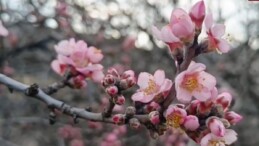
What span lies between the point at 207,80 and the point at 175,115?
0.12 meters

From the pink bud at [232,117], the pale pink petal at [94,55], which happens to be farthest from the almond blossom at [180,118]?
the pale pink petal at [94,55]

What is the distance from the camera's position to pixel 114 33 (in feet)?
18.6

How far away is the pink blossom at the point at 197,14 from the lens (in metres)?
1.40

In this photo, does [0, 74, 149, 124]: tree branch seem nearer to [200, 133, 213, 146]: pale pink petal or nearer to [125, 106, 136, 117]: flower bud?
[125, 106, 136, 117]: flower bud

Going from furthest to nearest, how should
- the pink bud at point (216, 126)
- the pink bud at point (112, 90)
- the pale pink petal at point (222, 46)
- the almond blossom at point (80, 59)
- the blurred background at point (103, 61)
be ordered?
1. the blurred background at point (103, 61)
2. the almond blossom at point (80, 59)
3. the pink bud at point (112, 90)
4. the pale pink petal at point (222, 46)
5. the pink bud at point (216, 126)

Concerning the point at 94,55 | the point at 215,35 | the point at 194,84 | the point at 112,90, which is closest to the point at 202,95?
the point at 194,84

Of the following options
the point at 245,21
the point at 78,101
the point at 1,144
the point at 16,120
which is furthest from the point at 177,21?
the point at 245,21

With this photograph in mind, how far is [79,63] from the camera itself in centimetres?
198

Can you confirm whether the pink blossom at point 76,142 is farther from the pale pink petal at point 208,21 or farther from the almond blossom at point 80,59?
the pale pink petal at point 208,21

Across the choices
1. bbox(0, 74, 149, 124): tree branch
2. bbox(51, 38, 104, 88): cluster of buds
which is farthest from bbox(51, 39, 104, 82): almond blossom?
bbox(0, 74, 149, 124): tree branch

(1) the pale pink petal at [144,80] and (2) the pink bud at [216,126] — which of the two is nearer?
(2) the pink bud at [216,126]

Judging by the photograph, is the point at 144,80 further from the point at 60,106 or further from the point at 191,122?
the point at 60,106

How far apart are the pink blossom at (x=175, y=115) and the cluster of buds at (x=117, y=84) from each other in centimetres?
22

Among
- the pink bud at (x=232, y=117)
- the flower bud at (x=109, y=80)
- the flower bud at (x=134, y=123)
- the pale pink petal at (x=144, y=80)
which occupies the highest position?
the pale pink petal at (x=144, y=80)
